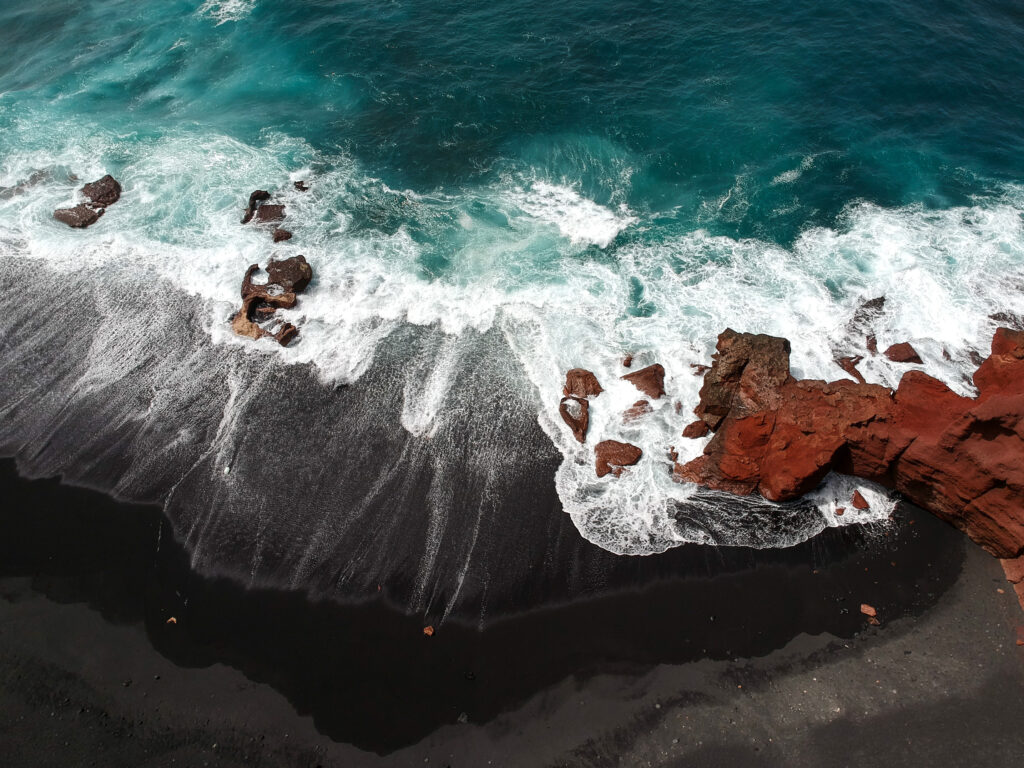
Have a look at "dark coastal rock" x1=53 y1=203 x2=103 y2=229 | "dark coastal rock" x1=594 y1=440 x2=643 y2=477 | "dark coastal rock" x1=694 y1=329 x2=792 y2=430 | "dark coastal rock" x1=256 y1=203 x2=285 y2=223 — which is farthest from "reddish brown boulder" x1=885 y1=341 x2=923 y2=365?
"dark coastal rock" x1=53 y1=203 x2=103 y2=229

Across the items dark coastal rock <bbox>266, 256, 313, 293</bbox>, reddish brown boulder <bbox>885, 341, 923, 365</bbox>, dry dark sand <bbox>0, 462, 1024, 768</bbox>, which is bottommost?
dry dark sand <bbox>0, 462, 1024, 768</bbox>

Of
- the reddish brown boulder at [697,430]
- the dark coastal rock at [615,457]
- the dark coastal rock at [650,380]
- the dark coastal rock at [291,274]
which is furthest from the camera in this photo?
the dark coastal rock at [291,274]

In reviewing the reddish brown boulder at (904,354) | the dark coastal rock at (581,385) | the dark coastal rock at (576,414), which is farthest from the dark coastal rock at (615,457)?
the reddish brown boulder at (904,354)

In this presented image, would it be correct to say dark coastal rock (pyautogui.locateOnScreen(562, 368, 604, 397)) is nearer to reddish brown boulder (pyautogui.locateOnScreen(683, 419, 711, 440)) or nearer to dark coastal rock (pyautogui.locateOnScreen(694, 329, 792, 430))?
reddish brown boulder (pyautogui.locateOnScreen(683, 419, 711, 440))

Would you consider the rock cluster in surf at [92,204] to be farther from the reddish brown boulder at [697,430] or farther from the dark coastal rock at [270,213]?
the reddish brown boulder at [697,430]

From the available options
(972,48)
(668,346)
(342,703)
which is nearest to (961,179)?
(972,48)
